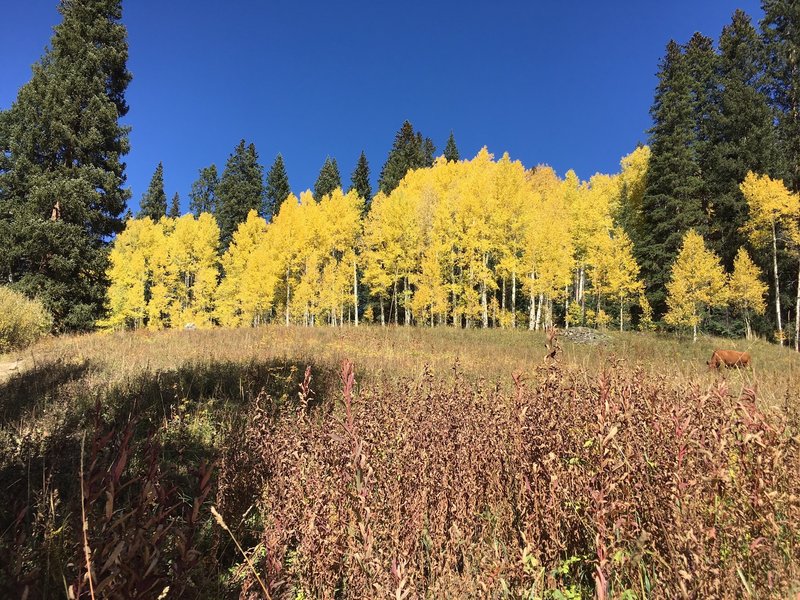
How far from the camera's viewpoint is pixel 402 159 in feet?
161

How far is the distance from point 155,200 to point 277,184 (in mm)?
18069

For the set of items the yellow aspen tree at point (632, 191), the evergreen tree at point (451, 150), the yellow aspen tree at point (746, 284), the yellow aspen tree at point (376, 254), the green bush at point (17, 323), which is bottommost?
the green bush at point (17, 323)

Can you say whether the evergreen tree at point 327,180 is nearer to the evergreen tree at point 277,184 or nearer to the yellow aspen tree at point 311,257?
the evergreen tree at point 277,184

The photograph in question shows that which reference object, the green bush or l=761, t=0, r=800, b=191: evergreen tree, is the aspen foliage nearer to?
l=761, t=0, r=800, b=191: evergreen tree

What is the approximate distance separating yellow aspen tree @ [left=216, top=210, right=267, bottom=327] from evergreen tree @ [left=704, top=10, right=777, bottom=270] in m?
37.0

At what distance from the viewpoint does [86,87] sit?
18.1m

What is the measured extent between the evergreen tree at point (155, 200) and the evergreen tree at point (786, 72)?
64.6 m

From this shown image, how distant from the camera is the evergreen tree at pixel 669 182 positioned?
28.2m

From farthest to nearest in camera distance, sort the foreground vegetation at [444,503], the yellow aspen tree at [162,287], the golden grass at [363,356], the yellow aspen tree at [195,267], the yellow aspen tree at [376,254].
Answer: the yellow aspen tree at [195,267] → the yellow aspen tree at [162,287] → the yellow aspen tree at [376,254] → the golden grass at [363,356] → the foreground vegetation at [444,503]

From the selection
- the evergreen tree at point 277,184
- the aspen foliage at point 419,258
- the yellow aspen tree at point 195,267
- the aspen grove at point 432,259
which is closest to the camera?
the aspen grove at point 432,259

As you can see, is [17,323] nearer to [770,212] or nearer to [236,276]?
[236,276]

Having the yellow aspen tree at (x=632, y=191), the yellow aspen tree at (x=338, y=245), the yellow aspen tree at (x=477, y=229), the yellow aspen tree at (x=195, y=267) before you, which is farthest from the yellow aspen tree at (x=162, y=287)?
the yellow aspen tree at (x=632, y=191)

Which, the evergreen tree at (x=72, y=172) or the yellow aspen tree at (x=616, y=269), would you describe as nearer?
the evergreen tree at (x=72, y=172)

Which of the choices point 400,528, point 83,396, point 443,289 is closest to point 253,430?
point 400,528
